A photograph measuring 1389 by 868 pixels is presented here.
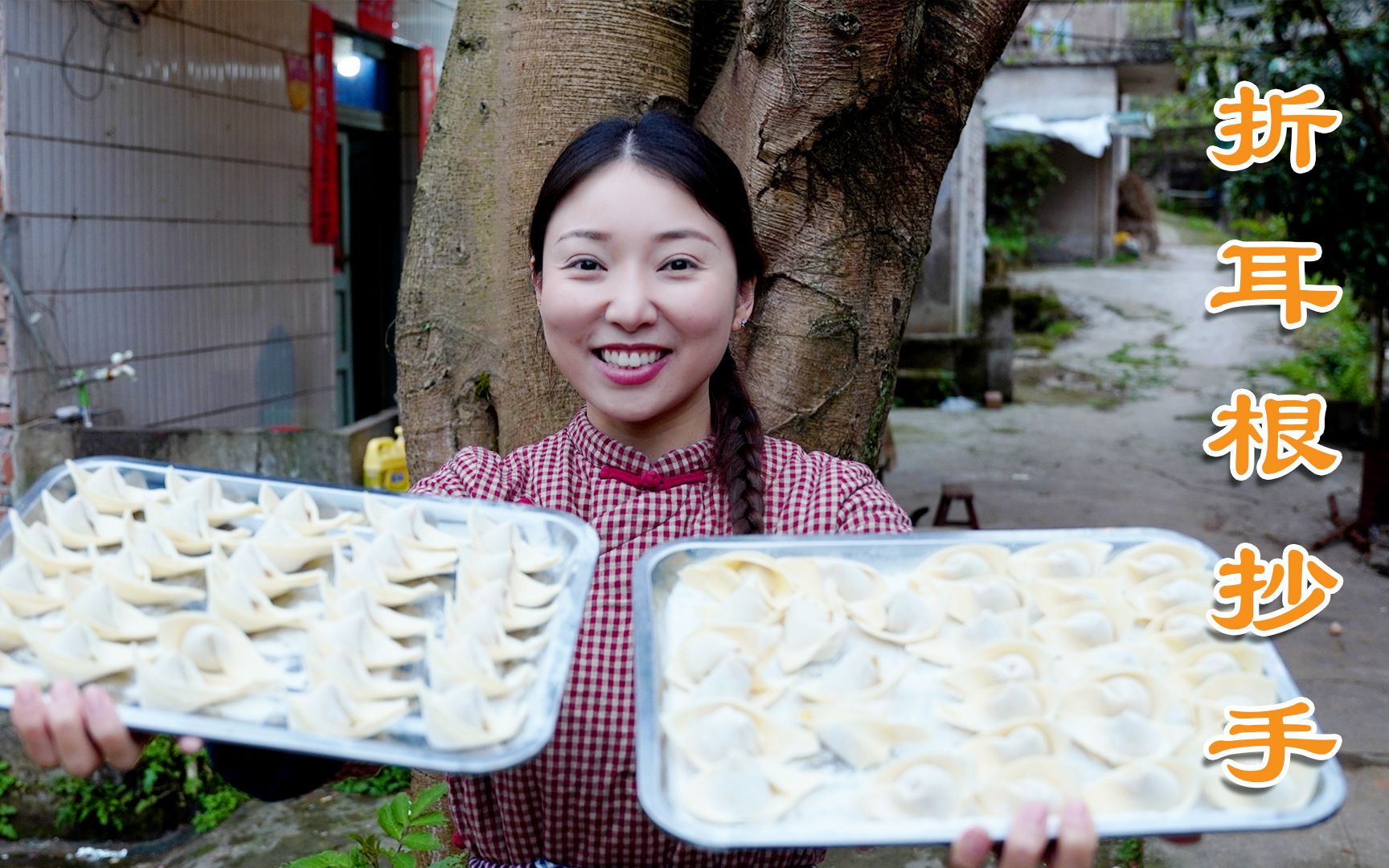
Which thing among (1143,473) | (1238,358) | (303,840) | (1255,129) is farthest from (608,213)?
(1238,358)

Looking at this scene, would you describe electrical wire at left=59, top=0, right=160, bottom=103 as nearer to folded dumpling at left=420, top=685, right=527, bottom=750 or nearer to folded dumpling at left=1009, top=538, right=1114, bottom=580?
folded dumpling at left=420, top=685, right=527, bottom=750

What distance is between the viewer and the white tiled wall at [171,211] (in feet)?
13.6

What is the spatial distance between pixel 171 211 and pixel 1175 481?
22.6ft

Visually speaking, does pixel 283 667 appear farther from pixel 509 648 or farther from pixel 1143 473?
pixel 1143 473

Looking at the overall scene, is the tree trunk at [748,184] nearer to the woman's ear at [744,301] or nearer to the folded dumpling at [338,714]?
the woman's ear at [744,301]

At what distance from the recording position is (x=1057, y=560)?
1.70m

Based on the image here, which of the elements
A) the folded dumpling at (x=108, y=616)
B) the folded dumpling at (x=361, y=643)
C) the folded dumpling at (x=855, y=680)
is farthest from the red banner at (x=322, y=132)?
the folded dumpling at (x=855, y=680)

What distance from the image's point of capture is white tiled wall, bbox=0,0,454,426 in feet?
13.6

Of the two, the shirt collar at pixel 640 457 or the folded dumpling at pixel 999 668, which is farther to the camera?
the shirt collar at pixel 640 457

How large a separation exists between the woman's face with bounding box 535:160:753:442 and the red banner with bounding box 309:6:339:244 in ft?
15.2
